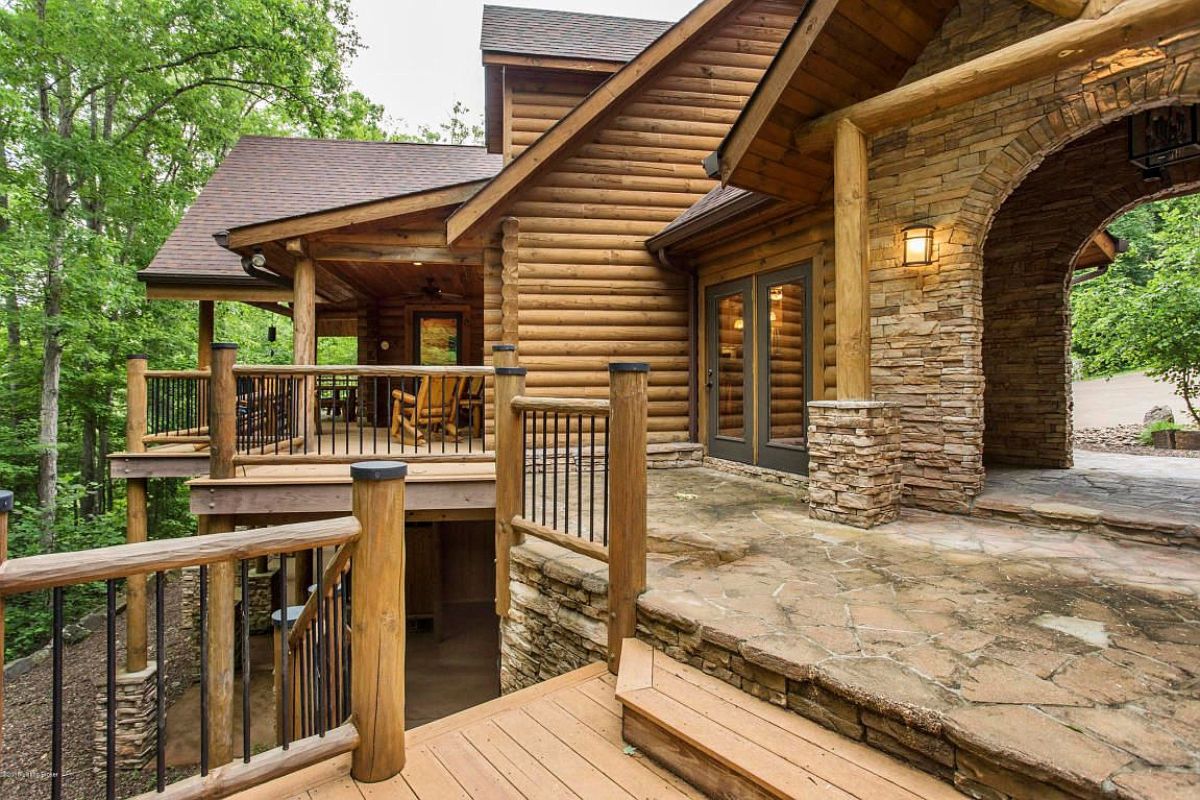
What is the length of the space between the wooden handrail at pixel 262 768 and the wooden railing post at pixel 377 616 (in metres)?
0.08

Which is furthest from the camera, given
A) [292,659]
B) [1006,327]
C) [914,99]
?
[1006,327]

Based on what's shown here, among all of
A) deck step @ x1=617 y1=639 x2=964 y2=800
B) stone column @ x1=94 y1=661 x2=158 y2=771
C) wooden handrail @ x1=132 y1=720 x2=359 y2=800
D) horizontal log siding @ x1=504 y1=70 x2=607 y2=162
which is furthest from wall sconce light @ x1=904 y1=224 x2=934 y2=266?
stone column @ x1=94 y1=661 x2=158 y2=771

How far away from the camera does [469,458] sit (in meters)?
5.34

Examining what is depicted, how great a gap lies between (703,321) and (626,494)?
504 cm

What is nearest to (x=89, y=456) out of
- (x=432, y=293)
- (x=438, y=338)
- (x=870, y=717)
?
(x=438, y=338)

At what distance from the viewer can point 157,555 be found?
1.68 meters

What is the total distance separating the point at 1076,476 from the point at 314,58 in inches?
721

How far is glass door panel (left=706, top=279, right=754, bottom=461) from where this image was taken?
656cm

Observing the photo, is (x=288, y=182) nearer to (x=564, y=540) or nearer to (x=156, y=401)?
(x=156, y=401)

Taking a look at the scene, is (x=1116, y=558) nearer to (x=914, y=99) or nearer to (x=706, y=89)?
(x=914, y=99)

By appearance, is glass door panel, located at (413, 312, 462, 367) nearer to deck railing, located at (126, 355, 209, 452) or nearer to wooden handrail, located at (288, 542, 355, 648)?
deck railing, located at (126, 355, 209, 452)

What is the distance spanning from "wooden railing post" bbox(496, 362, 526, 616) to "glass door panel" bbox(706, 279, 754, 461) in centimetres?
353

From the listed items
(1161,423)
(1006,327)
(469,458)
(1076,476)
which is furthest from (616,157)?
(1161,423)

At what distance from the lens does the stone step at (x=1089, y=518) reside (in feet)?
12.0
